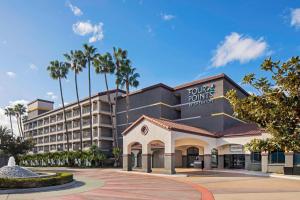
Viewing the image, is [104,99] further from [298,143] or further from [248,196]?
[298,143]

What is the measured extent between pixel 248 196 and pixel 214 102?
30.8m

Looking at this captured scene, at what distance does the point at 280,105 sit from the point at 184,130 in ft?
102

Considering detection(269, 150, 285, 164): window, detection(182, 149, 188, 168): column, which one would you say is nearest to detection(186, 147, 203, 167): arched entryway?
detection(182, 149, 188, 168): column

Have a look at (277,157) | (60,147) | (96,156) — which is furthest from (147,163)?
(60,147)

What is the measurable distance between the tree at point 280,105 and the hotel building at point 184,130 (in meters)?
28.6

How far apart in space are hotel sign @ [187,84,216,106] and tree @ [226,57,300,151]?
41385 mm

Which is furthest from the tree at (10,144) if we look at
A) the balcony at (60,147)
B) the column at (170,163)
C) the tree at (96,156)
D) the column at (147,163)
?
the column at (170,163)

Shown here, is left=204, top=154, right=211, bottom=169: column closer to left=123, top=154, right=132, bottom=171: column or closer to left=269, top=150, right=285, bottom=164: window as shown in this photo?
left=269, top=150, right=285, bottom=164: window

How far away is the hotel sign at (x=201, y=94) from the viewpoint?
164ft

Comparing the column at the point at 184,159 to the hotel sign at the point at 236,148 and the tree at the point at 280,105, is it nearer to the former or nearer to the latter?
the hotel sign at the point at 236,148

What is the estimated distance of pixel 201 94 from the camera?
170 ft

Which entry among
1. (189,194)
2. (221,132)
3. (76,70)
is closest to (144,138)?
(221,132)

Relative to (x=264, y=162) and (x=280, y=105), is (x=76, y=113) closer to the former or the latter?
(x=264, y=162)

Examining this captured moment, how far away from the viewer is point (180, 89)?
56062 millimetres
